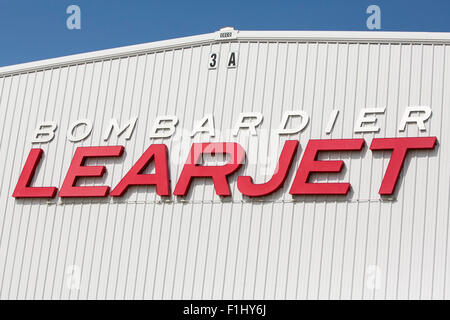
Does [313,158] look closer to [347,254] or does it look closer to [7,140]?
[347,254]

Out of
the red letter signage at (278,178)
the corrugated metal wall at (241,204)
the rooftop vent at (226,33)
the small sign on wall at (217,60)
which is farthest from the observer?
the rooftop vent at (226,33)

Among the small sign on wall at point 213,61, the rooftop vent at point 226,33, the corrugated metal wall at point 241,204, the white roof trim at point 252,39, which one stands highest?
the rooftop vent at point 226,33

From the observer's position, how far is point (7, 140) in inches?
917

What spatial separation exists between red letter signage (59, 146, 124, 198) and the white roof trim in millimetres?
3166

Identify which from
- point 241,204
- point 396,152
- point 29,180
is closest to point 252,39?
point 241,204

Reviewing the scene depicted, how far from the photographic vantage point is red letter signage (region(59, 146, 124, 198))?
69.0 ft

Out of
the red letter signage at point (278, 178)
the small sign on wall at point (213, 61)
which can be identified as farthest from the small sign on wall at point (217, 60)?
the red letter signage at point (278, 178)

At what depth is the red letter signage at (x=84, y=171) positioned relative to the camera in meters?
21.0

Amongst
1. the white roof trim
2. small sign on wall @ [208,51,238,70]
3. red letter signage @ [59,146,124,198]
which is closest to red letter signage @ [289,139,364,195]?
the white roof trim

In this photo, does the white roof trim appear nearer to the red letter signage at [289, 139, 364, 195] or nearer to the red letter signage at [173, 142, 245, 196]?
the red letter signage at [289, 139, 364, 195]

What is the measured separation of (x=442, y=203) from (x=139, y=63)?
10.0 m

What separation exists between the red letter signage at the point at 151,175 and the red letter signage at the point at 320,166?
12.4 ft

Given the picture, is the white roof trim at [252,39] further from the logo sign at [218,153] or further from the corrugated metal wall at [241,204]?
the logo sign at [218,153]
